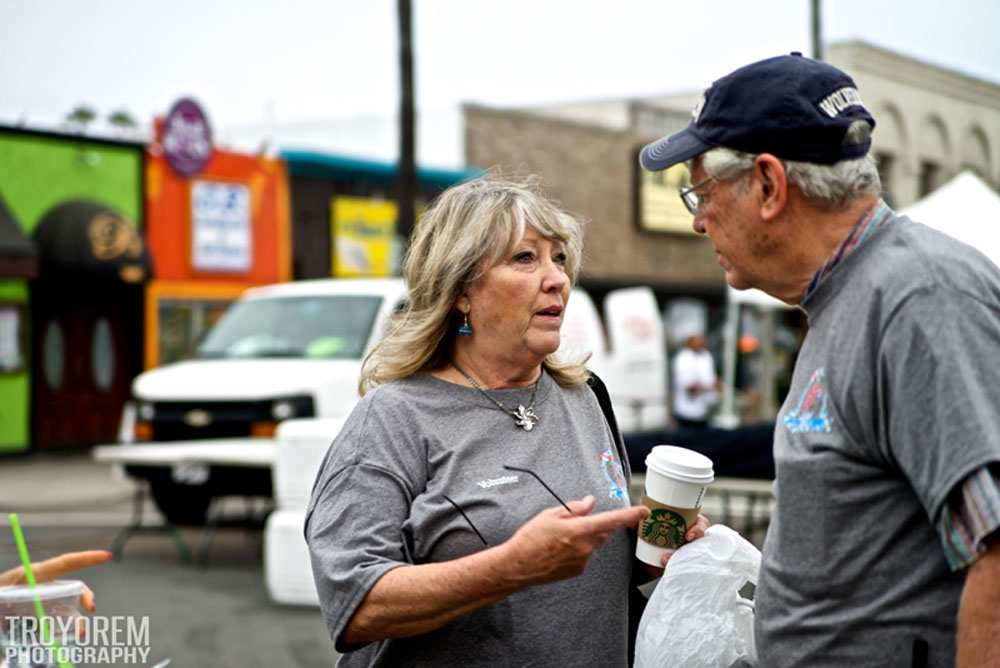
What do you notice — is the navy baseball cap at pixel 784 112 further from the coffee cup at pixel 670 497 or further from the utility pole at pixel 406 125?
the utility pole at pixel 406 125

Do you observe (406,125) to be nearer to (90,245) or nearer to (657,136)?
(90,245)

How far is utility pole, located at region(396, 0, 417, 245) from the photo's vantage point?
48.4ft

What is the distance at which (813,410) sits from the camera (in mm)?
2045

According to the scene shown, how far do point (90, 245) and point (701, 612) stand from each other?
697 inches

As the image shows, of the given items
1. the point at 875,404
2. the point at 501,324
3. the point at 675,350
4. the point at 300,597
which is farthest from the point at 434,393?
the point at 675,350

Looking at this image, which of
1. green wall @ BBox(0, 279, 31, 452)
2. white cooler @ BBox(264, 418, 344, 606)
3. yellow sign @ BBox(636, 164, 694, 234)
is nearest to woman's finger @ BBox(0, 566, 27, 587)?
white cooler @ BBox(264, 418, 344, 606)

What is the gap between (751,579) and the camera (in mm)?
2688

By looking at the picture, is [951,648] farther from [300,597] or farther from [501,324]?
[300,597]

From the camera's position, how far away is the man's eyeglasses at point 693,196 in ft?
7.36

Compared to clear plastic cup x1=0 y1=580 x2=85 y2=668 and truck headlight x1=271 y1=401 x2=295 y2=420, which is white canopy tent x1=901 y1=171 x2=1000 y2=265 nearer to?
truck headlight x1=271 y1=401 x2=295 y2=420

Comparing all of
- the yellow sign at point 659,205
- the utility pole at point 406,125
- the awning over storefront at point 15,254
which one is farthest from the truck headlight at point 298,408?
the yellow sign at point 659,205

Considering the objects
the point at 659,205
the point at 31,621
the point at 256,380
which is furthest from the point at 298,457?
the point at 659,205

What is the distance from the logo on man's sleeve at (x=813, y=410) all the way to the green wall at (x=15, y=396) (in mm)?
17873

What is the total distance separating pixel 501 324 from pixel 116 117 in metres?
19.4
